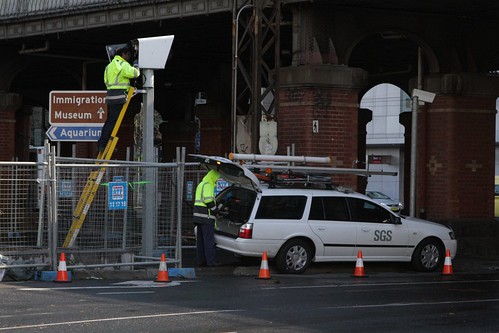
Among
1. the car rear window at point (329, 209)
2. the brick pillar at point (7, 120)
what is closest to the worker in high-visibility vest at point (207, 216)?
the car rear window at point (329, 209)

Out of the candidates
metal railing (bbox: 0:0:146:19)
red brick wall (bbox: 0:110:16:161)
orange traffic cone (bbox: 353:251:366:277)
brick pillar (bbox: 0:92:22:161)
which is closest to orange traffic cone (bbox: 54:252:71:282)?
orange traffic cone (bbox: 353:251:366:277)

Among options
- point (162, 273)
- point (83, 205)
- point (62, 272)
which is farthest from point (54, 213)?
point (162, 273)

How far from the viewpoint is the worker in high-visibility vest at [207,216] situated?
19062mm

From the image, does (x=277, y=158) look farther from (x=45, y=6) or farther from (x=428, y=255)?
(x=45, y=6)

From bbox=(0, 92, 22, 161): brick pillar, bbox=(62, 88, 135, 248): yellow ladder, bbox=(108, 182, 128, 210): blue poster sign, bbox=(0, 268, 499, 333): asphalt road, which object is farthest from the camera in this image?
bbox=(0, 92, 22, 161): brick pillar

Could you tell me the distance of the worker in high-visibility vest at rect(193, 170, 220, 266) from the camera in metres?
19.1

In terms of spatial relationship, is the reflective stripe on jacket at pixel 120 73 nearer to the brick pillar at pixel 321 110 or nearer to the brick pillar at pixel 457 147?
the brick pillar at pixel 321 110

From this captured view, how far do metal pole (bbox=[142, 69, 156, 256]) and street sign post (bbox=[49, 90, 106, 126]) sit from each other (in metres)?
1.83

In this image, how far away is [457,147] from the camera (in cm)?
2475

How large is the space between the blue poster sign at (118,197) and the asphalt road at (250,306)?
1.26 metres

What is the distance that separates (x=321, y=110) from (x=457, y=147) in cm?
410

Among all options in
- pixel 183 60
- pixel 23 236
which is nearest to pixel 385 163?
pixel 183 60

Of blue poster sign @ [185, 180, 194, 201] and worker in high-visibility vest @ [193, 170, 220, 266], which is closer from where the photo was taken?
worker in high-visibility vest @ [193, 170, 220, 266]

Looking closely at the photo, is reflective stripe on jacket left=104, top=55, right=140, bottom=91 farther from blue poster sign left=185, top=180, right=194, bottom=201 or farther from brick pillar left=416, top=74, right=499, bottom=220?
brick pillar left=416, top=74, right=499, bottom=220
